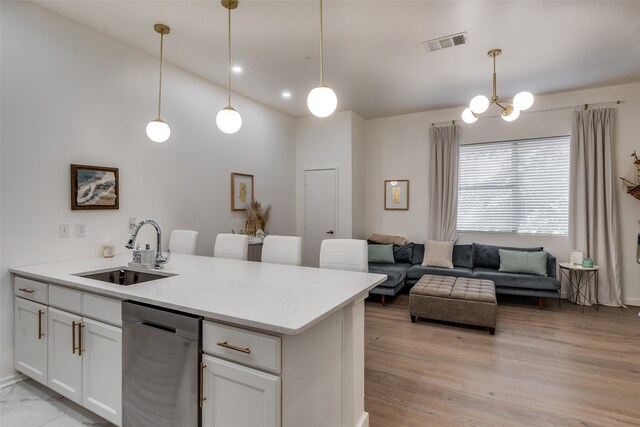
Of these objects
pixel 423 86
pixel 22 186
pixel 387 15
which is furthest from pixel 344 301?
pixel 423 86

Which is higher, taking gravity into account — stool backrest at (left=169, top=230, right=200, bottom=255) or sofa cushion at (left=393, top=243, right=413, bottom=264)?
stool backrest at (left=169, top=230, right=200, bottom=255)

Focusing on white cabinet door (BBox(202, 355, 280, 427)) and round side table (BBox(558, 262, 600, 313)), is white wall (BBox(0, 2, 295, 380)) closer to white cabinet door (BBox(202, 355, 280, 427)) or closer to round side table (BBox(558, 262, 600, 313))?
white cabinet door (BBox(202, 355, 280, 427))

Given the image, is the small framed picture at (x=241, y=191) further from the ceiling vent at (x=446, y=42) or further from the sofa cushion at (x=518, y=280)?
the sofa cushion at (x=518, y=280)

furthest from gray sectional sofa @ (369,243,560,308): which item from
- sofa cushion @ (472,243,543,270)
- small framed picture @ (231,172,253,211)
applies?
small framed picture @ (231,172,253,211)

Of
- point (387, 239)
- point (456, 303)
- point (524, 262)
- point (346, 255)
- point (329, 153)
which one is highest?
point (329, 153)

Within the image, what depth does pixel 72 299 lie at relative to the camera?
2.10 m

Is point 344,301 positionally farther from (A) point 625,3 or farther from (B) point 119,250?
(A) point 625,3

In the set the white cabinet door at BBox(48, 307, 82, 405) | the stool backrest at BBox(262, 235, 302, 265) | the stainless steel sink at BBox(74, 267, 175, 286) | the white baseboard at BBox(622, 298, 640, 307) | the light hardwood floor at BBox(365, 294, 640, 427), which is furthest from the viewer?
the white baseboard at BBox(622, 298, 640, 307)

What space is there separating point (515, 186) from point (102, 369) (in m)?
5.49

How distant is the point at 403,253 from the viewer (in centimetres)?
552

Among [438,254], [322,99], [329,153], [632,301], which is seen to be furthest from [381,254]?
[322,99]

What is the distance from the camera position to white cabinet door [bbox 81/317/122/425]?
73.6 inches

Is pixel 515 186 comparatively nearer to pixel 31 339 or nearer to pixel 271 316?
pixel 271 316

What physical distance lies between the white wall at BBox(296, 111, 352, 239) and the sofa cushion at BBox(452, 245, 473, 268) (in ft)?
5.58
